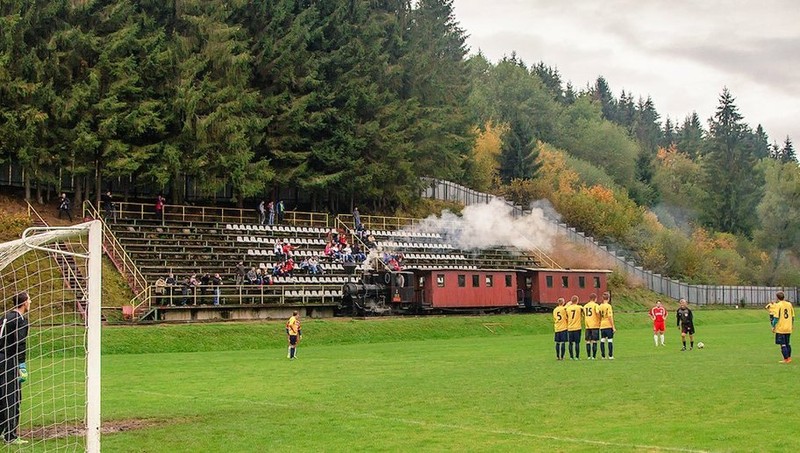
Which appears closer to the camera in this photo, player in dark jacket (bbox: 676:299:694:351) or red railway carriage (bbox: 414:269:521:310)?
player in dark jacket (bbox: 676:299:694:351)

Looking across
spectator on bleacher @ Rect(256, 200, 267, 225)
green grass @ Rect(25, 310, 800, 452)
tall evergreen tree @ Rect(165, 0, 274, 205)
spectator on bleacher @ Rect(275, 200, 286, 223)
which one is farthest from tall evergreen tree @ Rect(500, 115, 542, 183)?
green grass @ Rect(25, 310, 800, 452)

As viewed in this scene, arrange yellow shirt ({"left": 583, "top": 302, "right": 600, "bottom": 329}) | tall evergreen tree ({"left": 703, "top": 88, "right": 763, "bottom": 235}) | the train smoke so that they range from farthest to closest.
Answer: tall evergreen tree ({"left": 703, "top": 88, "right": 763, "bottom": 235})
the train smoke
yellow shirt ({"left": 583, "top": 302, "right": 600, "bottom": 329})

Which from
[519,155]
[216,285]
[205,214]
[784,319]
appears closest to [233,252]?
[216,285]

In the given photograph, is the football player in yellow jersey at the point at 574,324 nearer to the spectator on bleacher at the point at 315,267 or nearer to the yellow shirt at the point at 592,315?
the yellow shirt at the point at 592,315

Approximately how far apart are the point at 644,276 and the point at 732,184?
37.4m

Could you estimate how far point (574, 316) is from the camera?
94.7ft

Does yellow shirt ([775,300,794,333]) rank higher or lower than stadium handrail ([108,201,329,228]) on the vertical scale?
lower

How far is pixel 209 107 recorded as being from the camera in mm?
55594

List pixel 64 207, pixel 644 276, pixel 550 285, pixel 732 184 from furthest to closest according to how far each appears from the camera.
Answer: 1. pixel 732 184
2. pixel 644 276
3. pixel 550 285
4. pixel 64 207

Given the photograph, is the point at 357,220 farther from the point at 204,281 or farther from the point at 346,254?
the point at 204,281

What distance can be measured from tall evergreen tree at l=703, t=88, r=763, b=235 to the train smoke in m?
40.7

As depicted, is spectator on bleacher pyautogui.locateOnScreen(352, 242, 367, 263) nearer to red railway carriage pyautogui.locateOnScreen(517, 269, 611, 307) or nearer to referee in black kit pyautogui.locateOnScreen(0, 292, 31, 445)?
red railway carriage pyautogui.locateOnScreen(517, 269, 611, 307)

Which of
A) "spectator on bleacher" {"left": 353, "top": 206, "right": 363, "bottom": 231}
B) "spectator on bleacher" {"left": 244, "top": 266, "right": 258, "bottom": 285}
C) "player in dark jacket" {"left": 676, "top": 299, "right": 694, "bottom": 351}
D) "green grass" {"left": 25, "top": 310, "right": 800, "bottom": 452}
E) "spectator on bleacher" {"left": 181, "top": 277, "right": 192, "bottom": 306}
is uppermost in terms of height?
"spectator on bleacher" {"left": 353, "top": 206, "right": 363, "bottom": 231}

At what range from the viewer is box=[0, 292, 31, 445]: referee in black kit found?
48.6 feet
